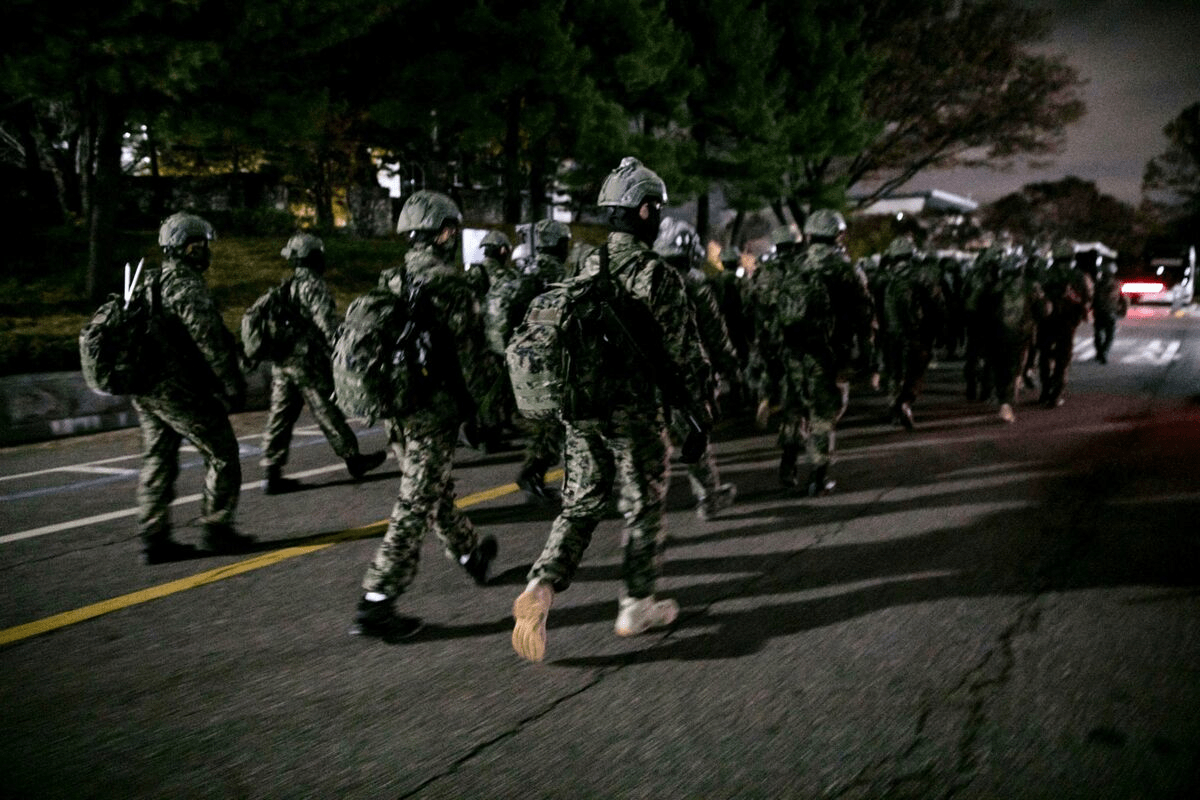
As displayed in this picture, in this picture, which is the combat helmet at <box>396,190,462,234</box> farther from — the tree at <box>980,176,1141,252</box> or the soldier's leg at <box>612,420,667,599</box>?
the tree at <box>980,176,1141,252</box>

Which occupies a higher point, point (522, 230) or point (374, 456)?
point (522, 230)

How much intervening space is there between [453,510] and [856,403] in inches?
334

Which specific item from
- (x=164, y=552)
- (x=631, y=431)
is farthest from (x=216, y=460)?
(x=631, y=431)

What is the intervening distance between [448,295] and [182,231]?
2.19 meters

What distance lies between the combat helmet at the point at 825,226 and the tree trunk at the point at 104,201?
40.0ft

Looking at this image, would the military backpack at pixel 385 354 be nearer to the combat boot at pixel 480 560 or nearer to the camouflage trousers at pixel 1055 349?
the combat boot at pixel 480 560

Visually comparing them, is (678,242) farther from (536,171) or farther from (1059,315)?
(536,171)

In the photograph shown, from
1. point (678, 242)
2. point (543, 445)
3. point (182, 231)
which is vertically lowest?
point (543, 445)

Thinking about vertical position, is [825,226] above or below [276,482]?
above

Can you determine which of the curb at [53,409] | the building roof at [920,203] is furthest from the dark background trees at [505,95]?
the building roof at [920,203]

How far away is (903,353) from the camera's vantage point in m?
10.0

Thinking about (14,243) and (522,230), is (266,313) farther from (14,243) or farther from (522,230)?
(14,243)

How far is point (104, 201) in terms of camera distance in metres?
15.5

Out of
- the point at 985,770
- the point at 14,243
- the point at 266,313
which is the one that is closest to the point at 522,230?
the point at 266,313
